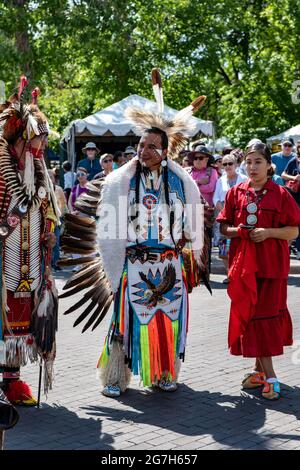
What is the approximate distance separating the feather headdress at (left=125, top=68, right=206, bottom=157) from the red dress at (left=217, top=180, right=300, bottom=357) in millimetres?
646

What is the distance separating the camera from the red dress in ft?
17.4

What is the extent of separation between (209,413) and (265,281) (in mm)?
997

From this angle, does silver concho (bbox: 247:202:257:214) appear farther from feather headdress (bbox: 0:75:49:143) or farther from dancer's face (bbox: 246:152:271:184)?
feather headdress (bbox: 0:75:49:143)

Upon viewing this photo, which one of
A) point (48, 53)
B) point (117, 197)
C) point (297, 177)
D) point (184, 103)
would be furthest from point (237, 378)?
point (184, 103)

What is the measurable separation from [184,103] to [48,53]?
8815 mm

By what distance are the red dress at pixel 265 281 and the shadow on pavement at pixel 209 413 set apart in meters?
0.35

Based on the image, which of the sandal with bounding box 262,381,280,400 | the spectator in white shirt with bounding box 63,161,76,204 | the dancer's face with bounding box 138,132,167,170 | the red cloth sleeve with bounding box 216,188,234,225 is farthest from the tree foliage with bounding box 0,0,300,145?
the sandal with bounding box 262,381,280,400

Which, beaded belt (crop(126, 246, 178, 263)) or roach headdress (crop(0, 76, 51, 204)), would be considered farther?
beaded belt (crop(126, 246, 178, 263))

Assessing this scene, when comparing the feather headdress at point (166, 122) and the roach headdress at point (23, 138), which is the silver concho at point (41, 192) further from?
the feather headdress at point (166, 122)

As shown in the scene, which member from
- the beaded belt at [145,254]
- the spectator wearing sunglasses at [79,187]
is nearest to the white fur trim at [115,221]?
the beaded belt at [145,254]

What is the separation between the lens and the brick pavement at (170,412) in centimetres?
437

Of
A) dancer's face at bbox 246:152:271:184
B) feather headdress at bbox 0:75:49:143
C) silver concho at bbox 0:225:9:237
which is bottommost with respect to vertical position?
silver concho at bbox 0:225:9:237
